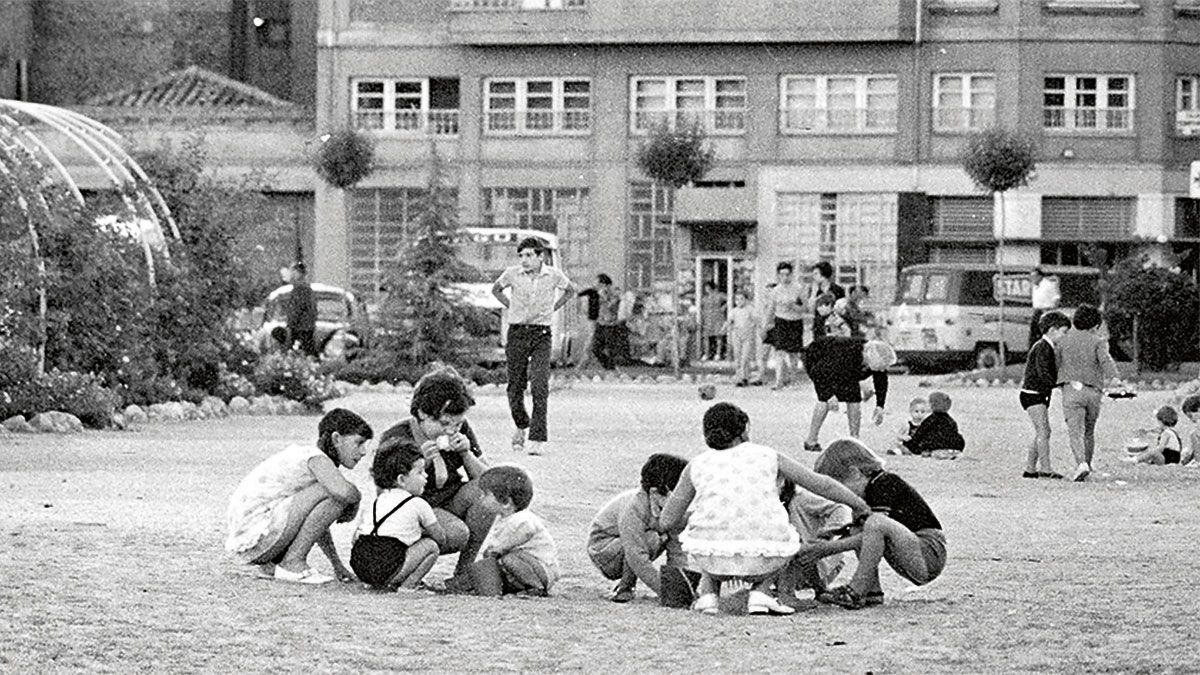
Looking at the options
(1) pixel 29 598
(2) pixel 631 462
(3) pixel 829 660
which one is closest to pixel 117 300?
(2) pixel 631 462

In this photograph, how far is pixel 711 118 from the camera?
63656 millimetres

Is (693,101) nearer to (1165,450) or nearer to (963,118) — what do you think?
(963,118)

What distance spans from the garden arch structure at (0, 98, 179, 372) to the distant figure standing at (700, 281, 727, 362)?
87.4 ft

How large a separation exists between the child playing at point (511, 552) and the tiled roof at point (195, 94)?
2024 inches

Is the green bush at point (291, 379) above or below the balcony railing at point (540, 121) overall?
below

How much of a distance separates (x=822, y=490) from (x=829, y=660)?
2.00 metres

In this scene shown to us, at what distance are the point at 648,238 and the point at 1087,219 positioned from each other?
31.4ft

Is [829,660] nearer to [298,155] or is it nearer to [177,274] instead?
[177,274]

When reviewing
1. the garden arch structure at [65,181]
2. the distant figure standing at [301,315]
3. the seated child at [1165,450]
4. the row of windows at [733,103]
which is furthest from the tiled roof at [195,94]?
the seated child at [1165,450]

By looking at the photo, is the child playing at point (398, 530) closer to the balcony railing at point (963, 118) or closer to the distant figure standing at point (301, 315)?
the distant figure standing at point (301, 315)

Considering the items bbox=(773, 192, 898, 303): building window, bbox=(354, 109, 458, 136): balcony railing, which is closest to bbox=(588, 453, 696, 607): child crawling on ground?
bbox=(773, 192, 898, 303): building window

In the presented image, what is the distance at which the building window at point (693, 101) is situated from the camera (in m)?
63.6

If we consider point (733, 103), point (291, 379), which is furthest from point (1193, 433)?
point (733, 103)

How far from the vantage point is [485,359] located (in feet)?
150
